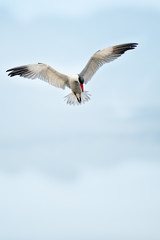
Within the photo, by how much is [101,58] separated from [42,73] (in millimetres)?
1673

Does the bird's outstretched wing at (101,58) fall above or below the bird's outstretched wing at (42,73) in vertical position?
above

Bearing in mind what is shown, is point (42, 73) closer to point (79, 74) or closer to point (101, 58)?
point (79, 74)

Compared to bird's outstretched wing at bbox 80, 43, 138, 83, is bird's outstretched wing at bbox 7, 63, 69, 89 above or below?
below

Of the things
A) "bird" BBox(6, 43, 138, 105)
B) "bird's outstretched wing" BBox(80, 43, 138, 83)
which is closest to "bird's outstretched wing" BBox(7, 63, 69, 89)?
"bird" BBox(6, 43, 138, 105)

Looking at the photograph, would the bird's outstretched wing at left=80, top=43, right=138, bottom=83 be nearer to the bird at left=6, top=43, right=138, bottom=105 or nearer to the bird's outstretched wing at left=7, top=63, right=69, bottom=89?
the bird at left=6, top=43, right=138, bottom=105

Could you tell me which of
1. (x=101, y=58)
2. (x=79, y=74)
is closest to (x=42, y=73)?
(x=79, y=74)

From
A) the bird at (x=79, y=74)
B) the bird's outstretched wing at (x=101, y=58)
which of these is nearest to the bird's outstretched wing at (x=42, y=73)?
the bird at (x=79, y=74)

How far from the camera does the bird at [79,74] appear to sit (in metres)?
14.1

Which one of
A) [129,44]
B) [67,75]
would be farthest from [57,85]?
[129,44]

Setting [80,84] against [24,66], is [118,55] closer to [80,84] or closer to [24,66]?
[80,84]

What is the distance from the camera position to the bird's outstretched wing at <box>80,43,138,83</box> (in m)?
14.2

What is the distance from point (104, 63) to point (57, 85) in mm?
1445

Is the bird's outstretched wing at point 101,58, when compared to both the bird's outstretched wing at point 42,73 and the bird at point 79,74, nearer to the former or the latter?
the bird at point 79,74

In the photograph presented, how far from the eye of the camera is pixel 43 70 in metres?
14.3
